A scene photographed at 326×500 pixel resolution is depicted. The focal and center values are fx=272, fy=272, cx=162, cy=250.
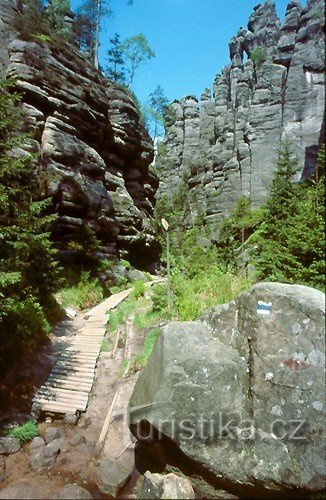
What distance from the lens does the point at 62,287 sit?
14.2m

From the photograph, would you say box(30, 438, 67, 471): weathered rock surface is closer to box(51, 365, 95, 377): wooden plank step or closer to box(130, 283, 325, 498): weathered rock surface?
box(130, 283, 325, 498): weathered rock surface

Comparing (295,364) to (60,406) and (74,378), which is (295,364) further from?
(74,378)

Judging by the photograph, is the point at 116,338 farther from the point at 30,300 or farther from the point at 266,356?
the point at 266,356

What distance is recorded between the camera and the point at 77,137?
18594 millimetres

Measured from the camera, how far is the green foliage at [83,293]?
13.6m

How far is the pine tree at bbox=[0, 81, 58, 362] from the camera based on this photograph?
6.64m

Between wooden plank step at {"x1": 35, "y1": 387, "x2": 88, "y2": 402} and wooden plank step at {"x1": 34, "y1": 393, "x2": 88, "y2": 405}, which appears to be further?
wooden plank step at {"x1": 35, "y1": 387, "x2": 88, "y2": 402}

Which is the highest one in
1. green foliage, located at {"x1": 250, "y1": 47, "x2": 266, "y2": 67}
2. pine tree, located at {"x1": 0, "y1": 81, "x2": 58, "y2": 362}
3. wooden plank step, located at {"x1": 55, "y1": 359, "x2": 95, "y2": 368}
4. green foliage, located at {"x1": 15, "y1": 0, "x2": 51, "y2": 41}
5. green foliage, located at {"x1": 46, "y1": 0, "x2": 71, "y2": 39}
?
green foliage, located at {"x1": 250, "y1": 47, "x2": 266, "y2": 67}

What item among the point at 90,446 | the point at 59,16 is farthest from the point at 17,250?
the point at 59,16

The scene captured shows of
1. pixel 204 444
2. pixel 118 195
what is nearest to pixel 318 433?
pixel 204 444

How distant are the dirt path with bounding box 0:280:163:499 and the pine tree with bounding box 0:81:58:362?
2.64 metres

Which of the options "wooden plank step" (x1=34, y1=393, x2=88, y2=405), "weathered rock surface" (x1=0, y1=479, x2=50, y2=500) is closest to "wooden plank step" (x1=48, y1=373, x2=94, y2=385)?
"wooden plank step" (x1=34, y1=393, x2=88, y2=405)

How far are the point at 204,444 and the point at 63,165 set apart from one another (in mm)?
15835

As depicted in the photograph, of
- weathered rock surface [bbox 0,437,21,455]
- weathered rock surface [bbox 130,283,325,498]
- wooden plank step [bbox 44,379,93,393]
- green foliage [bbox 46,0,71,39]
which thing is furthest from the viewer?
green foliage [bbox 46,0,71,39]
